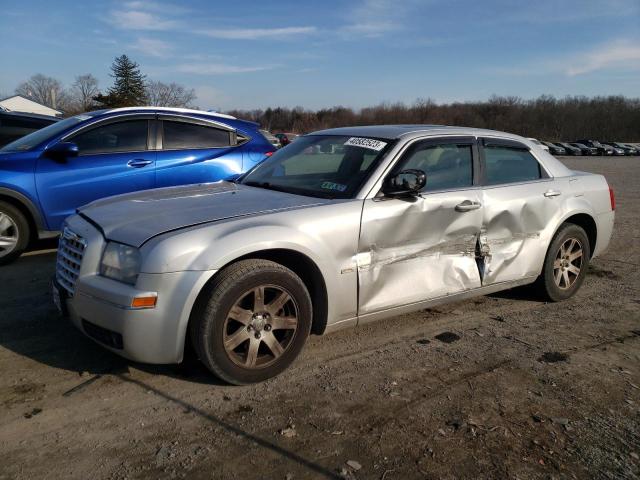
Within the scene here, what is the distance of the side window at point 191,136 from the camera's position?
6.64m

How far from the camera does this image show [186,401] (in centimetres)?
312

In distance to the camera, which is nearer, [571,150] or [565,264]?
[565,264]

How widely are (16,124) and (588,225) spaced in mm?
8371

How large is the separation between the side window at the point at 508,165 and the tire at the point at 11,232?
475cm

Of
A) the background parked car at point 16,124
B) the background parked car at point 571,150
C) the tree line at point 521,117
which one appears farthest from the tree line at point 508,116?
the background parked car at point 16,124

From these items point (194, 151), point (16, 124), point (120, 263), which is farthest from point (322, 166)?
point (16, 124)

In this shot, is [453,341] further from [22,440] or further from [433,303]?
[22,440]

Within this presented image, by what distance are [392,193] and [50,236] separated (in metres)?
4.06

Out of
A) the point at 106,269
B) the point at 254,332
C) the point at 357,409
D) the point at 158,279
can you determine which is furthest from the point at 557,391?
the point at 106,269

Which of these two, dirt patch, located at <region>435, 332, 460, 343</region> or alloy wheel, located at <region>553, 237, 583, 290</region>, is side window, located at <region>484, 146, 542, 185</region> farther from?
dirt patch, located at <region>435, 332, 460, 343</region>

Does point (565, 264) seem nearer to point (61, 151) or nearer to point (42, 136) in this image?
point (61, 151)

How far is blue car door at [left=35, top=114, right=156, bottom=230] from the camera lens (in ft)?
19.3

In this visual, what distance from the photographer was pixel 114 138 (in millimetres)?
6332

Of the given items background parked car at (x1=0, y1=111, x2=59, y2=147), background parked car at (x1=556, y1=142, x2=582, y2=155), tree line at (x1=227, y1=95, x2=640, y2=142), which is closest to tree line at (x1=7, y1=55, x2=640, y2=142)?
tree line at (x1=227, y1=95, x2=640, y2=142)
